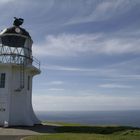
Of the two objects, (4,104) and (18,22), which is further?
(18,22)

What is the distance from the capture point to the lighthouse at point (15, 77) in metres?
33.5

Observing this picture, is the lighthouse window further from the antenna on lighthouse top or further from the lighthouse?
the antenna on lighthouse top

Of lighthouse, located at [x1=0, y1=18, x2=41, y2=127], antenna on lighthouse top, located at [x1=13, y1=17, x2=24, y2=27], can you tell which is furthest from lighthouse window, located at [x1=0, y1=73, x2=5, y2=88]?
antenna on lighthouse top, located at [x1=13, y1=17, x2=24, y2=27]

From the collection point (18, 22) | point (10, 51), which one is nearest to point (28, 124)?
point (10, 51)

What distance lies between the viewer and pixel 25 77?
34.8 meters

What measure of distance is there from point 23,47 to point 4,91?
4935 mm

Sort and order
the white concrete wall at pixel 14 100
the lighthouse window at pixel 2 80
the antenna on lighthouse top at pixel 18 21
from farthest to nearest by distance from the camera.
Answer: the antenna on lighthouse top at pixel 18 21 < the lighthouse window at pixel 2 80 < the white concrete wall at pixel 14 100

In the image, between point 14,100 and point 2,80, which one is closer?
point 14,100

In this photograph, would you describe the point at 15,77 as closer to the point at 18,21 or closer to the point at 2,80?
the point at 2,80

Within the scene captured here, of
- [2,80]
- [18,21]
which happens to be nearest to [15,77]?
[2,80]

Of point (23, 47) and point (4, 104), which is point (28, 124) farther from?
point (23, 47)

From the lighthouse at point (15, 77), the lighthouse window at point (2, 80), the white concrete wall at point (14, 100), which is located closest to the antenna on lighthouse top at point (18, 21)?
the lighthouse at point (15, 77)

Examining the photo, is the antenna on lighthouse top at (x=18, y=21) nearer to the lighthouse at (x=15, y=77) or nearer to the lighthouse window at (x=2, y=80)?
the lighthouse at (x=15, y=77)

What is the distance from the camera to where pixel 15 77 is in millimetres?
34250
